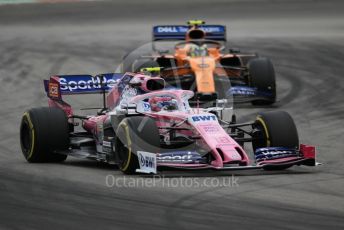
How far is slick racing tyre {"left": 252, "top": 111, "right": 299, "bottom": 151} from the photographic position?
1384 centimetres

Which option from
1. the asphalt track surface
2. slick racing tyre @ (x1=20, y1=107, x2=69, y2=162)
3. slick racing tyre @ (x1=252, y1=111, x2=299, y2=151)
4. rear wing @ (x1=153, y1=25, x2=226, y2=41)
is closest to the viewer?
the asphalt track surface

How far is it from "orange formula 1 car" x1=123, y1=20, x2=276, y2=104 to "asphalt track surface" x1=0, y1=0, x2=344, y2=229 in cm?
53

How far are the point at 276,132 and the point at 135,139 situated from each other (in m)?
2.03

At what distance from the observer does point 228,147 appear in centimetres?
1320

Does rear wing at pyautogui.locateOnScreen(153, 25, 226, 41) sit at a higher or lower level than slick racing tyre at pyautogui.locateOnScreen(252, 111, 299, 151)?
higher

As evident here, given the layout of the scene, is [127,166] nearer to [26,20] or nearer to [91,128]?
[91,128]

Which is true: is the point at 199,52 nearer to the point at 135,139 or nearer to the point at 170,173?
the point at 170,173

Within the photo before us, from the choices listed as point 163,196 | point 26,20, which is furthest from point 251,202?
point 26,20

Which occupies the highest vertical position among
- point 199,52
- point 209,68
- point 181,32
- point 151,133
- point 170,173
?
point 181,32

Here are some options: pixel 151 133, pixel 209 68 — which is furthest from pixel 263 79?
pixel 151 133

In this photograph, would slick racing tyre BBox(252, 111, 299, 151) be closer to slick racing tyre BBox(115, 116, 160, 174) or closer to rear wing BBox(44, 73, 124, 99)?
slick racing tyre BBox(115, 116, 160, 174)

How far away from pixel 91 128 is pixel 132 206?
437 cm

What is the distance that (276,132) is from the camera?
1388cm

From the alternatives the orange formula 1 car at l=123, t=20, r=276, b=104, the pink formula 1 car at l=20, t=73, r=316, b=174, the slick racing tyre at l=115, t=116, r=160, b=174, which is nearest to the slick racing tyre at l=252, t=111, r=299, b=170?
the pink formula 1 car at l=20, t=73, r=316, b=174
